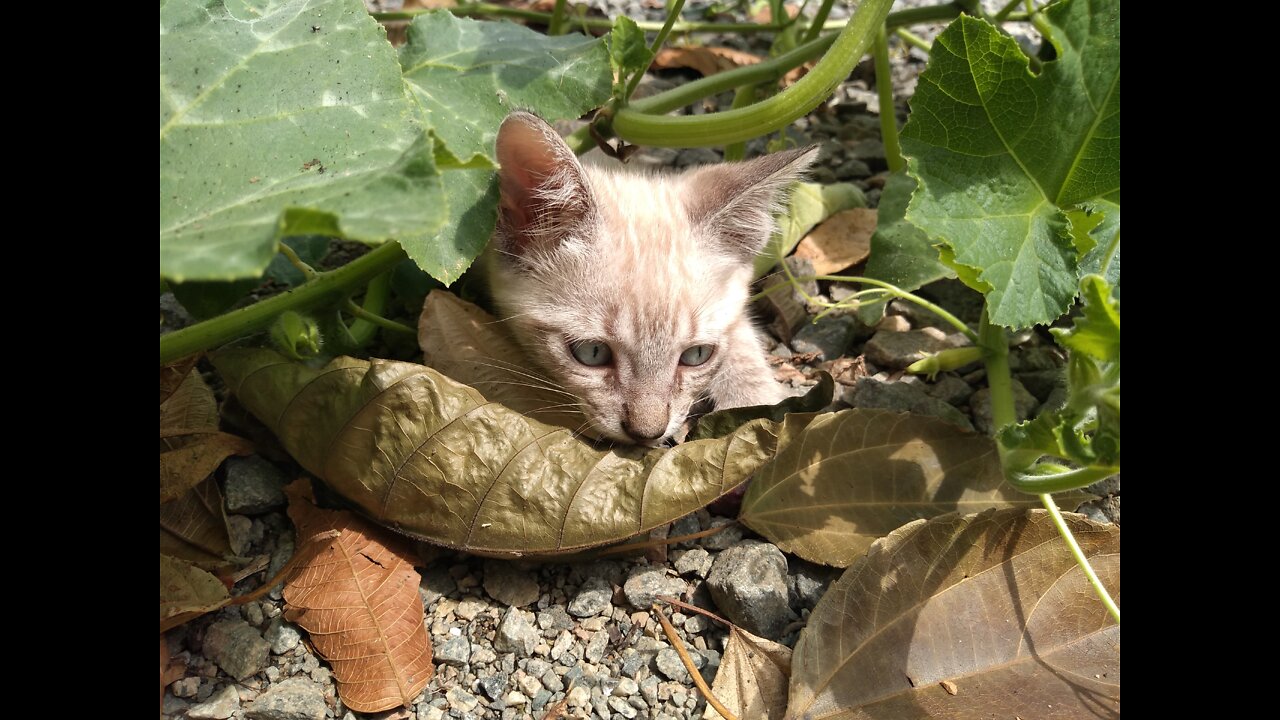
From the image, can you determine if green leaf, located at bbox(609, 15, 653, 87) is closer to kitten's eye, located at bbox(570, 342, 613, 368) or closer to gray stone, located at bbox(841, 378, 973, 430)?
kitten's eye, located at bbox(570, 342, 613, 368)

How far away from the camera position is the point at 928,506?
2150 mm

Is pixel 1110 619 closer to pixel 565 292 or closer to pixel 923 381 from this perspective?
pixel 923 381

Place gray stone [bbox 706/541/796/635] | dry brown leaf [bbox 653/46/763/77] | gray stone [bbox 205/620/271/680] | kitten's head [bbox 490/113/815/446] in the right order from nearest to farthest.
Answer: gray stone [bbox 205/620/271/680] → gray stone [bbox 706/541/796/635] → kitten's head [bbox 490/113/815/446] → dry brown leaf [bbox 653/46/763/77]

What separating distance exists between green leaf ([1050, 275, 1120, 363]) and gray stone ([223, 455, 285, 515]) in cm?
178

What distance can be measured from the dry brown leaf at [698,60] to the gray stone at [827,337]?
144 centimetres

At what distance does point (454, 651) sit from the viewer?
75.9 inches

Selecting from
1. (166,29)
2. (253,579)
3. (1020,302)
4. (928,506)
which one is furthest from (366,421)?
(1020,302)

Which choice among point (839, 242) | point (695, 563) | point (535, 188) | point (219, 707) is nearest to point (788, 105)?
point (535, 188)

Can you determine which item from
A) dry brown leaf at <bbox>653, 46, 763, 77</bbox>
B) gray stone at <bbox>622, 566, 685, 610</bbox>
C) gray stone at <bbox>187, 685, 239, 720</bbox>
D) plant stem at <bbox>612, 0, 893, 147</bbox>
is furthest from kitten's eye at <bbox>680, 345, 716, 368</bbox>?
dry brown leaf at <bbox>653, 46, 763, 77</bbox>

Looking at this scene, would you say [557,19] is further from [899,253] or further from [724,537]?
[724,537]

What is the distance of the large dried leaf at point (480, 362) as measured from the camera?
7.79ft

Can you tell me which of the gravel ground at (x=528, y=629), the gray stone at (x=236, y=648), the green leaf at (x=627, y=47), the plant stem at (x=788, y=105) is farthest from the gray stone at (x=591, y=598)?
the green leaf at (x=627, y=47)

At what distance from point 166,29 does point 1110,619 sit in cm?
242

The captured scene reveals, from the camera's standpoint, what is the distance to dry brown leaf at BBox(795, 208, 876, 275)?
3.06 metres
